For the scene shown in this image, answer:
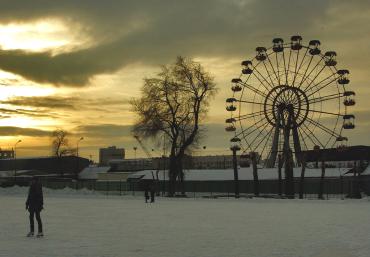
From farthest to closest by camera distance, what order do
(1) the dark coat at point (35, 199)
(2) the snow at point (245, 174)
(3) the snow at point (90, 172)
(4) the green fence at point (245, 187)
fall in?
(3) the snow at point (90, 172)
(2) the snow at point (245, 174)
(4) the green fence at point (245, 187)
(1) the dark coat at point (35, 199)

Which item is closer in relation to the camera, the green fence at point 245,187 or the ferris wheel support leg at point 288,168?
the ferris wheel support leg at point 288,168

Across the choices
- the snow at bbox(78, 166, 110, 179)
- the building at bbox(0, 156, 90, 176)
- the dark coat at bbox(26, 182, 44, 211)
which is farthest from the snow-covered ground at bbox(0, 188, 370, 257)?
the building at bbox(0, 156, 90, 176)

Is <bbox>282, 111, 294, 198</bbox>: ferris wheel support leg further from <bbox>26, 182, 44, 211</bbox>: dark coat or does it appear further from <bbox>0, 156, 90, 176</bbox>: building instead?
<bbox>0, 156, 90, 176</bbox>: building

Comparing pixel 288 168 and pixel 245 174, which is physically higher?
pixel 288 168

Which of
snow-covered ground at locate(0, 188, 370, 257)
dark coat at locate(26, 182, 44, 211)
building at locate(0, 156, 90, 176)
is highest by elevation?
building at locate(0, 156, 90, 176)

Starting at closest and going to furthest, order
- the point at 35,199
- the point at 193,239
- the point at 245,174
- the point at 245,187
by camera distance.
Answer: the point at 193,239 < the point at 35,199 < the point at 245,187 < the point at 245,174

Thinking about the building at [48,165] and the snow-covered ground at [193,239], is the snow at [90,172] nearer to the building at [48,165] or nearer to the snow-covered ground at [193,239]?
the building at [48,165]

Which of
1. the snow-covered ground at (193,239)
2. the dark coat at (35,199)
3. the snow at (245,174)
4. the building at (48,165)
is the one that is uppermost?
the building at (48,165)

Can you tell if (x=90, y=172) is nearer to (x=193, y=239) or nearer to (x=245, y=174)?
(x=245, y=174)

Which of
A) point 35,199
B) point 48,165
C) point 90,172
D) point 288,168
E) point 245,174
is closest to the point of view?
point 35,199

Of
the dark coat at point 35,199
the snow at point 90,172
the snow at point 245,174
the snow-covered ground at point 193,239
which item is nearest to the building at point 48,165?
the snow at point 90,172

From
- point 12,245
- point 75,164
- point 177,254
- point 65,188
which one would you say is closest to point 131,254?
point 177,254

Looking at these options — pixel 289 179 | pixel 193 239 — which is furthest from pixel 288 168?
pixel 193 239

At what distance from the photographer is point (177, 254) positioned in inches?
552
